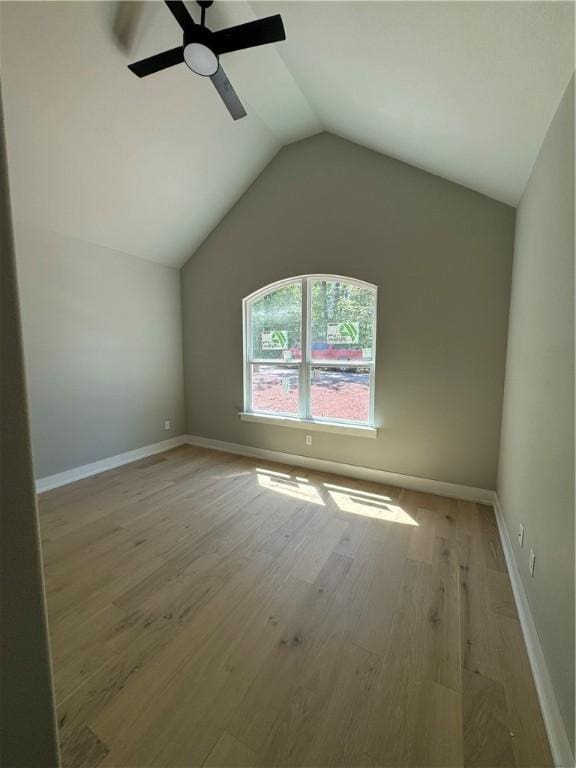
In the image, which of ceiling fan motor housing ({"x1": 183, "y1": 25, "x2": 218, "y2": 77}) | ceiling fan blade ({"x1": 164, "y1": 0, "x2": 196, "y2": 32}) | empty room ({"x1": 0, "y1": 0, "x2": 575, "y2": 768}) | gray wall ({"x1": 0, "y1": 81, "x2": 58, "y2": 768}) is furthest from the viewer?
ceiling fan motor housing ({"x1": 183, "y1": 25, "x2": 218, "y2": 77})

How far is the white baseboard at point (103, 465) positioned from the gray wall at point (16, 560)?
2920 millimetres

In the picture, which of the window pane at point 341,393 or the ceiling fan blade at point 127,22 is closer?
the ceiling fan blade at point 127,22

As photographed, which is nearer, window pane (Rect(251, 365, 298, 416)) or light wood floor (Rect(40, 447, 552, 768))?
light wood floor (Rect(40, 447, 552, 768))

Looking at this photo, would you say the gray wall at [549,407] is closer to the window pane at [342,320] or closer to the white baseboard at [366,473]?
the white baseboard at [366,473]

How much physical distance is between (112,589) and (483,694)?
6.12ft

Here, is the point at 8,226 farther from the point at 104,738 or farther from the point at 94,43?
the point at 94,43

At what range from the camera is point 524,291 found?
82.0 inches

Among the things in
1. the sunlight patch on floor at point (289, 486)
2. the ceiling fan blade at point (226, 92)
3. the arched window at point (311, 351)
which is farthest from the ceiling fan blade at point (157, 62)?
the sunlight patch on floor at point (289, 486)

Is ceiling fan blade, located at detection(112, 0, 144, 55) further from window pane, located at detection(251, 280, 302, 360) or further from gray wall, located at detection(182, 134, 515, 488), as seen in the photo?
window pane, located at detection(251, 280, 302, 360)

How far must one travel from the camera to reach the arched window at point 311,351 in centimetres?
329

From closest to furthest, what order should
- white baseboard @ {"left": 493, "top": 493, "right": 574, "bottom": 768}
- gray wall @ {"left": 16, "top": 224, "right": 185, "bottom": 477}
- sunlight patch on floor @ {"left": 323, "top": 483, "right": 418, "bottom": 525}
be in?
white baseboard @ {"left": 493, "top": 493, "right": 574, "bottom": 768} → sunlight patch on floor @ {"left": 323, "top": 483, "right": 418, "bottom": 525} → gray wall @ {"left": 16, "top": 224, "right": 185, "bottom": 477}

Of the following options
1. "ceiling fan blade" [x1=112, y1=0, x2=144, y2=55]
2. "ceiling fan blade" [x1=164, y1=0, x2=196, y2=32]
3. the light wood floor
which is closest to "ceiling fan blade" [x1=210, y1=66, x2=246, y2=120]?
"ceiling fan blade" [x1=164, y1=0, x2=196, y2=32]

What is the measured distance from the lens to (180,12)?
1.68 metres

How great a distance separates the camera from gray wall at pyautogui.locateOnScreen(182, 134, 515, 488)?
2.69 m
